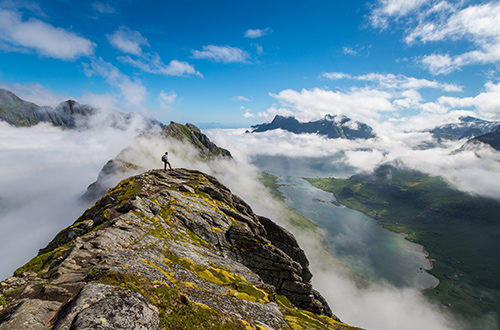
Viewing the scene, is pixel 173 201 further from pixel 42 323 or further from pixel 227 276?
pixel 42 323

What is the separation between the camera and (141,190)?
54625 millimetres

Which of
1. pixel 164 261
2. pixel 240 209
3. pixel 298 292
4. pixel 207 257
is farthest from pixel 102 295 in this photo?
pixel 240 209

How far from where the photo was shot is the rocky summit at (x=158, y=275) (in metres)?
15.2

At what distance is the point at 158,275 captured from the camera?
24266mm

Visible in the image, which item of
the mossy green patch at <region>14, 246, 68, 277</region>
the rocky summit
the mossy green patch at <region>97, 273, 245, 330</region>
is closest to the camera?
the rocky summit

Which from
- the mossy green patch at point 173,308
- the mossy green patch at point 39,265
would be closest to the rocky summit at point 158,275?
the mossy green patch at point 173,308

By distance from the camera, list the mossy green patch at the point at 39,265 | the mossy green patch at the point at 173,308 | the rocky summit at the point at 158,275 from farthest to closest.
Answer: the mossy green patch at the point at 39,265, the mossy green patch at the point at 173,308, the rocky summit at the point at 158,275

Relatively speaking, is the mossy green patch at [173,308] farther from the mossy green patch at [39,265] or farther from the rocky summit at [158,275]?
the mossy green patch at [39,265]

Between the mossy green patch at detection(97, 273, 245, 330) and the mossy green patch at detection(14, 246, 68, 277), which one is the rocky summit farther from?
the mossy green patch at detection(14, 246, 68, 277)

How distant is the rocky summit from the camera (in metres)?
15.2

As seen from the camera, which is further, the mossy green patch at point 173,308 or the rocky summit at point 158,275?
the mossy green patch at point 173,308

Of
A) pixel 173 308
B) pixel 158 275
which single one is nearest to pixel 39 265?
pixel 158 275

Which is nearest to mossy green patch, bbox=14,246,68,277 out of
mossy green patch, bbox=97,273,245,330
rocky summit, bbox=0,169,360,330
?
rocky summit, bbox=0,169,360,330

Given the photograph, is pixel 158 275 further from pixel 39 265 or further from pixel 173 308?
pixel 39 265
